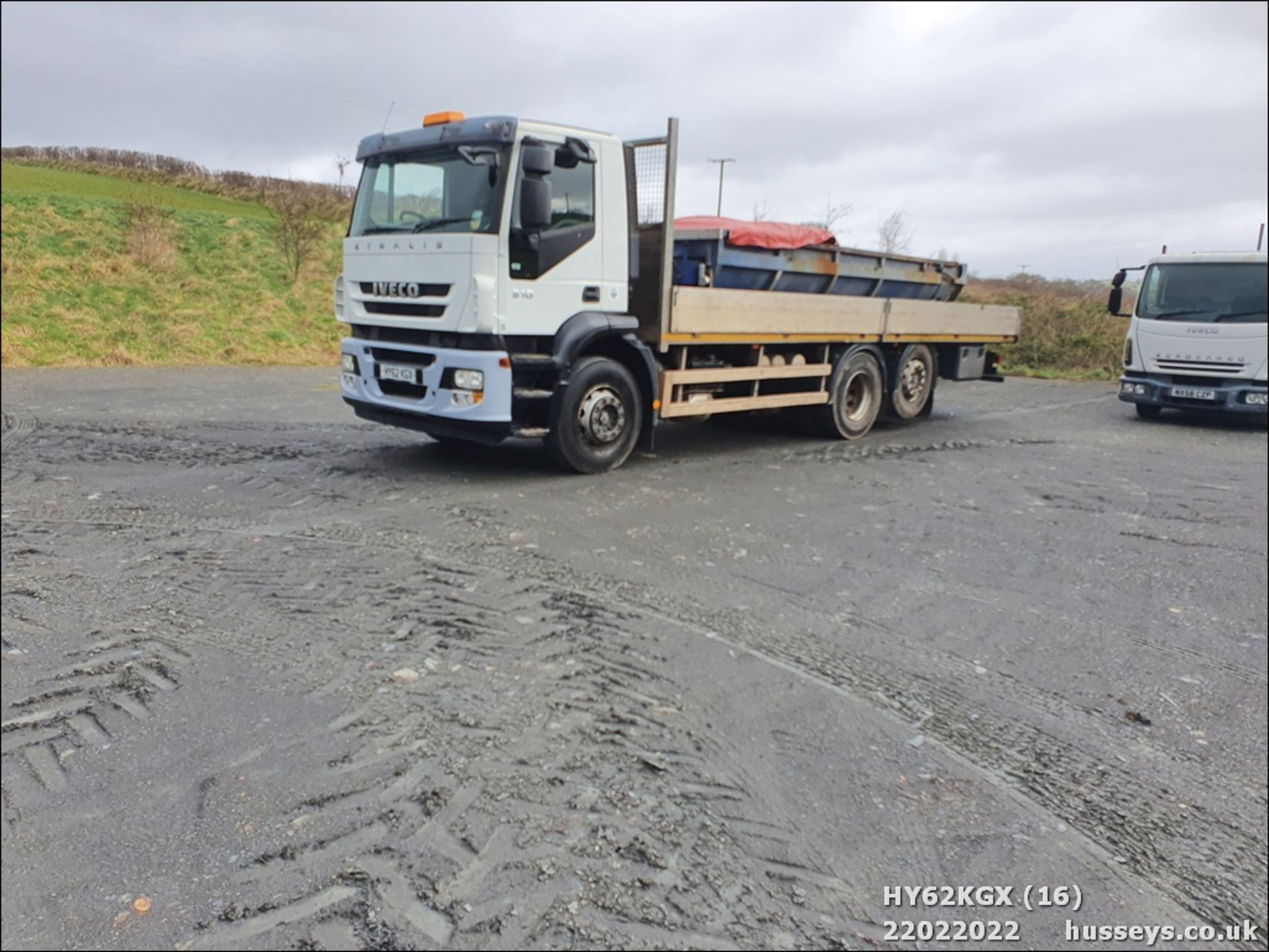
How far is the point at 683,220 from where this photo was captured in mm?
8609

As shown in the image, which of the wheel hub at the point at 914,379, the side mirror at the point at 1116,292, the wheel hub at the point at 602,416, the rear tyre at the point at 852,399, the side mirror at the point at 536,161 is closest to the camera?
the side mirror at the point at 1116,292

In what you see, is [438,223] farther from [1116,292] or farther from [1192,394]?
[1192,394]

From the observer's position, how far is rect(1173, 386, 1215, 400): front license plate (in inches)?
159

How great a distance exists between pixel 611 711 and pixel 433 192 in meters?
5.09

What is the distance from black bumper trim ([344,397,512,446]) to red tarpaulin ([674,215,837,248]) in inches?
114

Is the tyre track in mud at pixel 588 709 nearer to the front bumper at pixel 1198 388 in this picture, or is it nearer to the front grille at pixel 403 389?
the front bumper at pixel 1198 388

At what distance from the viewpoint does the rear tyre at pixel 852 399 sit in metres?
10.1

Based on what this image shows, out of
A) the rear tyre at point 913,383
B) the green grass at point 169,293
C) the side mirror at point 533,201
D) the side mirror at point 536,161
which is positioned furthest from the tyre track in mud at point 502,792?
the rear tyre at point 913,383

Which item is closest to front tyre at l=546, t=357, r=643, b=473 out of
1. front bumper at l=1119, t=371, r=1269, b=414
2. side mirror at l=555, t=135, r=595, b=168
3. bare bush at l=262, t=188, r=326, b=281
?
side mirror at l=555, t=135, r=595, b=168

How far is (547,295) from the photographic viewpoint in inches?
274

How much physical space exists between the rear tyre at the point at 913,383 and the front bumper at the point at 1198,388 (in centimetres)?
665

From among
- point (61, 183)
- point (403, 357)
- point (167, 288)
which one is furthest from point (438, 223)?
point (167, 288)

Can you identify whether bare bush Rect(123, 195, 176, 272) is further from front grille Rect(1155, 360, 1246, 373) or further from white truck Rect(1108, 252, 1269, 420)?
front grille Rect(1155, 360, 1246, 373)

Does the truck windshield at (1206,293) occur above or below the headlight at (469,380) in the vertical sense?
above
